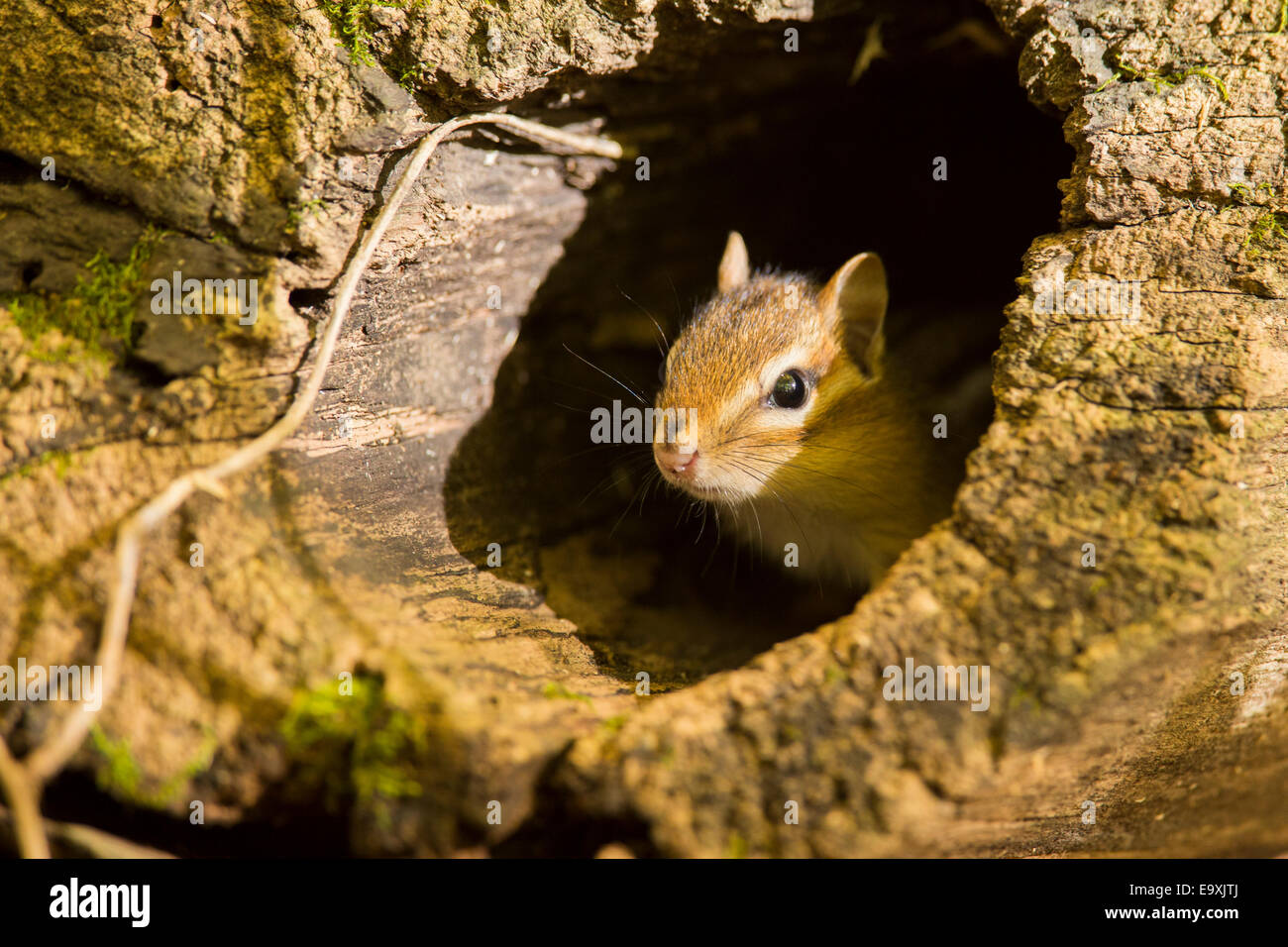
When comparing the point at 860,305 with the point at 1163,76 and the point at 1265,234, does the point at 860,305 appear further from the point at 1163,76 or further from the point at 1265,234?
the point at 1265,234

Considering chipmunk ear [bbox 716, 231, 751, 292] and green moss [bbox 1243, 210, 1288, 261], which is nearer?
green moss [bbox 1243, 210, 1288, 261]

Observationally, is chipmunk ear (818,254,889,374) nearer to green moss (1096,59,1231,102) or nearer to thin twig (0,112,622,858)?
green moss (1096,59,1231,102)

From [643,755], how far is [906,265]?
3.91 metres

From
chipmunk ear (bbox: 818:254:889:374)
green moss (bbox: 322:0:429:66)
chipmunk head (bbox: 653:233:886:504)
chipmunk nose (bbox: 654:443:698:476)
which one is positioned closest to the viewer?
A: green moss (bbox: 322:0:429:66)

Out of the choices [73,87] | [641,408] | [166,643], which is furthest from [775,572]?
[73,87]

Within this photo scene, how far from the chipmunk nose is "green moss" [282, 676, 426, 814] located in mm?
1561

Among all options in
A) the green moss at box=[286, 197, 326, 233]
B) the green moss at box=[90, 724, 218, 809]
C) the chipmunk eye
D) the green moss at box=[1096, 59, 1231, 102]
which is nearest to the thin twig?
the green moss at box=[90, 724, 218, 809]

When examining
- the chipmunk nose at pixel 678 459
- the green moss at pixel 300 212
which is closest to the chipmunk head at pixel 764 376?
the chipmunk nose at pixel 678 459

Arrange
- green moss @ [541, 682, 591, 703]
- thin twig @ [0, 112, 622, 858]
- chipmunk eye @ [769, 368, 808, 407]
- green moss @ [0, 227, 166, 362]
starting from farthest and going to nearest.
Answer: chipmunk eye @ [769, 368, 808, 407], green moss @ [0, 227, 166, 362], green moss @ [541, 682, 591, 703], thin twig @ [0, 112, 622, 858]

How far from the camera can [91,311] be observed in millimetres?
2426

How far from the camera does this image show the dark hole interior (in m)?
3.69

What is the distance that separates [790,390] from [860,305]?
0.63m

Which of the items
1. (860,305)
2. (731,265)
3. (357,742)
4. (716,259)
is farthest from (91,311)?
(716,259)

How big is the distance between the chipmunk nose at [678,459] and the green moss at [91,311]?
6.12 feet
